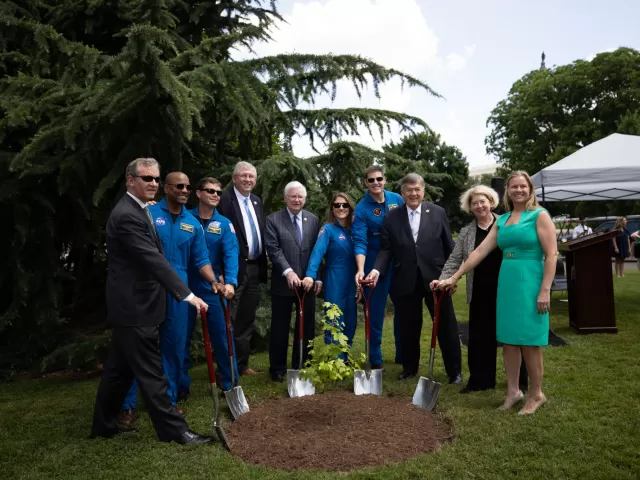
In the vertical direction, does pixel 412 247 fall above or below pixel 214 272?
above

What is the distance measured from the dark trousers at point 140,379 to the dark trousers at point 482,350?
2.55 metres

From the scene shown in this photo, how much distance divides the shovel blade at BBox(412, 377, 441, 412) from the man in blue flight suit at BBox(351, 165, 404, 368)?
39.2 inches

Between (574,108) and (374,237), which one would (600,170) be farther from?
(574,108)

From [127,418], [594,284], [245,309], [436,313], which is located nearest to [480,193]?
[436,313]

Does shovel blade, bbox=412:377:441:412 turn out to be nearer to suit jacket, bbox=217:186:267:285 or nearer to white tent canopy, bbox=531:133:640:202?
suit jacket, bbox=217:186:267:285

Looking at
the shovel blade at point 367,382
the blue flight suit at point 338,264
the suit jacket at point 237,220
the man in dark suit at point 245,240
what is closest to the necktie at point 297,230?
the blue flight suit at point 338,264

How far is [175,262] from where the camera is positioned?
165 inches

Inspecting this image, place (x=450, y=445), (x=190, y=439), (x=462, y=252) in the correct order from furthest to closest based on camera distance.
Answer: (x=462, y=252), (x=190, y=439), (x=450, y=445)

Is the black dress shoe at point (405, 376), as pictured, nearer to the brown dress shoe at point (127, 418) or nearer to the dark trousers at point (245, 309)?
the dark trousers at point (245, 309)

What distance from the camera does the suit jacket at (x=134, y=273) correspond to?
11.5 ft

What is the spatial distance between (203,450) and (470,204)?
9.66 feet

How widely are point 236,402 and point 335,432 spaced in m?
0.93

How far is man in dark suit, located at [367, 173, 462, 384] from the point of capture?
16.4ft

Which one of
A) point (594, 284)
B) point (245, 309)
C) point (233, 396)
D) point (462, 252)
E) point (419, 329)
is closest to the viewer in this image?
point (233, 396)
